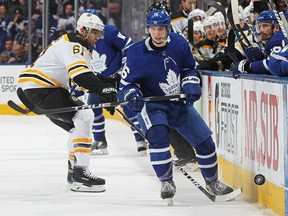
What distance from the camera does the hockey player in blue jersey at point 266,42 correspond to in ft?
17.7

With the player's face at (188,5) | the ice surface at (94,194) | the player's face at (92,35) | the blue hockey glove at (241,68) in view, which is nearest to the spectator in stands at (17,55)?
the ice surface at (94,194)

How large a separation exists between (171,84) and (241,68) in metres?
0.46

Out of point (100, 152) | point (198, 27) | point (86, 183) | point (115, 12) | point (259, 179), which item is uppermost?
point (115, 12)

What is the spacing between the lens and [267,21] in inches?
224

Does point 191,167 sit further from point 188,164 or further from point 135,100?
point 135,100

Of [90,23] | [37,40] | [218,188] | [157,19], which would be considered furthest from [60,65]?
[37,40]

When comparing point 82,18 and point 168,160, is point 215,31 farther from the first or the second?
point 168,160

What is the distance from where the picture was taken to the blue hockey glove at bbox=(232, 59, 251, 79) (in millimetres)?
5748

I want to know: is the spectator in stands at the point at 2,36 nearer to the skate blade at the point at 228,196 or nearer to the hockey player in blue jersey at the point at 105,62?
the hockey player in blue jersey at the point at 105,62

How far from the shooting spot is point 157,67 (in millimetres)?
5551

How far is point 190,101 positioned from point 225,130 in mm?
851

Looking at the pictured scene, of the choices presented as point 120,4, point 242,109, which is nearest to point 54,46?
point 242,109

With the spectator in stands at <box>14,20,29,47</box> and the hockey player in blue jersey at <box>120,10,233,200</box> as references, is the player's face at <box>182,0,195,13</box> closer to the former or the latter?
the hockey player in blue jersey at <box>120,10,233,200</box>

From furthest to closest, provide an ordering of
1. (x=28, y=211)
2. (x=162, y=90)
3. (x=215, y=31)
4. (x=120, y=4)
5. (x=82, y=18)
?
1. (x=120, y=4)
2. (x=215, y=31)
3. (x=82, y=18)
4. (x=162, y=90)
5. (x=28, y=211)
